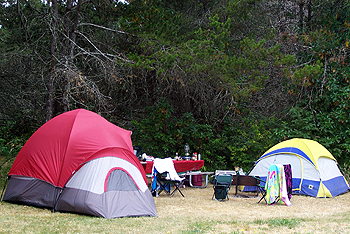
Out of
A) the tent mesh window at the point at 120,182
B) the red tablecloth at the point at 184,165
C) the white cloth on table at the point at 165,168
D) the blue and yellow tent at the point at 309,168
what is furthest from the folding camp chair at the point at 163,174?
the blue and yellow tent at the point at 309,168

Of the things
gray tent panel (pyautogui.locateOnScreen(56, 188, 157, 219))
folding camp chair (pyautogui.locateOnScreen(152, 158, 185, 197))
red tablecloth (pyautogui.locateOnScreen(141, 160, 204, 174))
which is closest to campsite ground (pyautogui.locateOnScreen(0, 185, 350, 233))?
gray tent panel (pyautogui.locateOnScreen(56, 188, 157, 219))

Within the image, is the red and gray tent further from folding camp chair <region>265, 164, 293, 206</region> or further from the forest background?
folding camp chair <region>265, 164, 293, 206</region>

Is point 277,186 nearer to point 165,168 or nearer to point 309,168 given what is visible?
point 309,168

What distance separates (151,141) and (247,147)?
11.1 feet

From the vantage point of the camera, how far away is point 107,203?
6.04 metres

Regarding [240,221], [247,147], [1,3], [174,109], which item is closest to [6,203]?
[240,221]

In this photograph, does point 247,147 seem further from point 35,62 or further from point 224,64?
point 35,62

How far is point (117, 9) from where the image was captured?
11.0 meters

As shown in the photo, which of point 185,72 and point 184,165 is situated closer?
point 184,165

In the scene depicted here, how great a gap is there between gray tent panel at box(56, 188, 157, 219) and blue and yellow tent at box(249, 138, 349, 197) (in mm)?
4757

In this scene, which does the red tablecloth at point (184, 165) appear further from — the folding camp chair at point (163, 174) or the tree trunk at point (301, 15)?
the tree trunk at point (301, 15)

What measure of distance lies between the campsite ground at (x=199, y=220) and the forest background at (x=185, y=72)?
3.75 m

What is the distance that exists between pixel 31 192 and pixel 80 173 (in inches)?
43.4

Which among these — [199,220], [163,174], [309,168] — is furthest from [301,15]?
[199,220]
